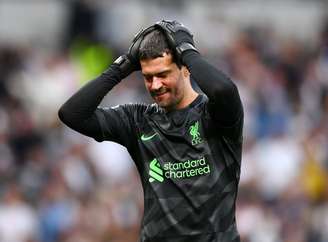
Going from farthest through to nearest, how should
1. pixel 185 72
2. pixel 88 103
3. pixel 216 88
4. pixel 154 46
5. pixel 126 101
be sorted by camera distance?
pixel 126 101, pixel 88 103, pixel 185 72, pixel 154 46, pixel 216 88

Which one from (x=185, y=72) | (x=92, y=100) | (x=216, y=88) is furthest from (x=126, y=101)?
(x=216, y=88)

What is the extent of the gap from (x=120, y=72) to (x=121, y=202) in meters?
5.95

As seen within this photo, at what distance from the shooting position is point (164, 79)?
20.5 ft

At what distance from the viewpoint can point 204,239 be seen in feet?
20.6

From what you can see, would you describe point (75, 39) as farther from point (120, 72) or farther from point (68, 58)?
point (120, 72)

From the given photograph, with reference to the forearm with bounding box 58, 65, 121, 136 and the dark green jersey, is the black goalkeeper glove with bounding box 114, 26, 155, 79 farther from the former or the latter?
the dark green jersey

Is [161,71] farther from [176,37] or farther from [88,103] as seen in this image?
[88,103]

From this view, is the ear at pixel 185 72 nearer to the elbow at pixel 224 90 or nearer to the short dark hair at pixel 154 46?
the short dark hair at pixel 154 46

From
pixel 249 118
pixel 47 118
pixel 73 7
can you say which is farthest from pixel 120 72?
pixel 73 7

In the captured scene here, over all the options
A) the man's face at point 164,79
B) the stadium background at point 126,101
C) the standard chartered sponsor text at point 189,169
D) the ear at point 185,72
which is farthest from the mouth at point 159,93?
the stadium background at point 126,101

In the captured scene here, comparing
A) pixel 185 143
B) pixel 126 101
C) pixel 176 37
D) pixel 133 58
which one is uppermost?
pixel 176 37

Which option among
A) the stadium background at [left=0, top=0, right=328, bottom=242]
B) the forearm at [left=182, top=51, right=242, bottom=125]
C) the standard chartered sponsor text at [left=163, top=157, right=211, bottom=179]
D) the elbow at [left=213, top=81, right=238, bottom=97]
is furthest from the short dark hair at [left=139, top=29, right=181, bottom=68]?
the stadium background at [left=0, top=0, right=328, bottom=242]

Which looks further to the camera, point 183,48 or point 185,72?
point 185,72

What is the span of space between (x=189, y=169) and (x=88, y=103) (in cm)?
68
